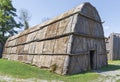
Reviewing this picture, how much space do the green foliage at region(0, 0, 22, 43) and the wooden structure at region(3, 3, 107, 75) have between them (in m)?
22.1

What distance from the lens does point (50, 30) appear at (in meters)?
19.4

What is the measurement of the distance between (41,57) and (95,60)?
244 inches

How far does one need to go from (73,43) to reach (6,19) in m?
29.5

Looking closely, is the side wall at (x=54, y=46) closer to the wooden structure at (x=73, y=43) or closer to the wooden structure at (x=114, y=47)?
the wooden structure at (x=73, y=43)

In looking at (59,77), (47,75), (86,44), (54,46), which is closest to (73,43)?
(86,44)

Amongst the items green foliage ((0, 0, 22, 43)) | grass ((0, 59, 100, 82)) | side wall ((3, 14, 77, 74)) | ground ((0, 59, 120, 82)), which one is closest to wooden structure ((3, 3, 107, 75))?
side wall ((3, 14, 77, 74))

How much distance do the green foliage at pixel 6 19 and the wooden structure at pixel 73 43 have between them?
22090 millimetres

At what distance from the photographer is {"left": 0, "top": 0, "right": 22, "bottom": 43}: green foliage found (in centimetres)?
3978

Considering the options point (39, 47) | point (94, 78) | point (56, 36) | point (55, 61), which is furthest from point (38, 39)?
point (94, 78)

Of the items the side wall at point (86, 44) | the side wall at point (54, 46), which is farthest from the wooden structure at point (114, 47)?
the side wall at point (54, 46)

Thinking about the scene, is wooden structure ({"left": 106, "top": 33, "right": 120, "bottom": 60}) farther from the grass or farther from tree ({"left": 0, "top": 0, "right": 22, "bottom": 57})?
tree ({"left": 0, "top": 0, "right": 22, "bottom": 57})

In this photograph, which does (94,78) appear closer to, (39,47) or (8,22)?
(39,47)

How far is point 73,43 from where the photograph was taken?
1473 centimetres

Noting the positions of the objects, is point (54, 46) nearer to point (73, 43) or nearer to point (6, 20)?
point (73, 43)
